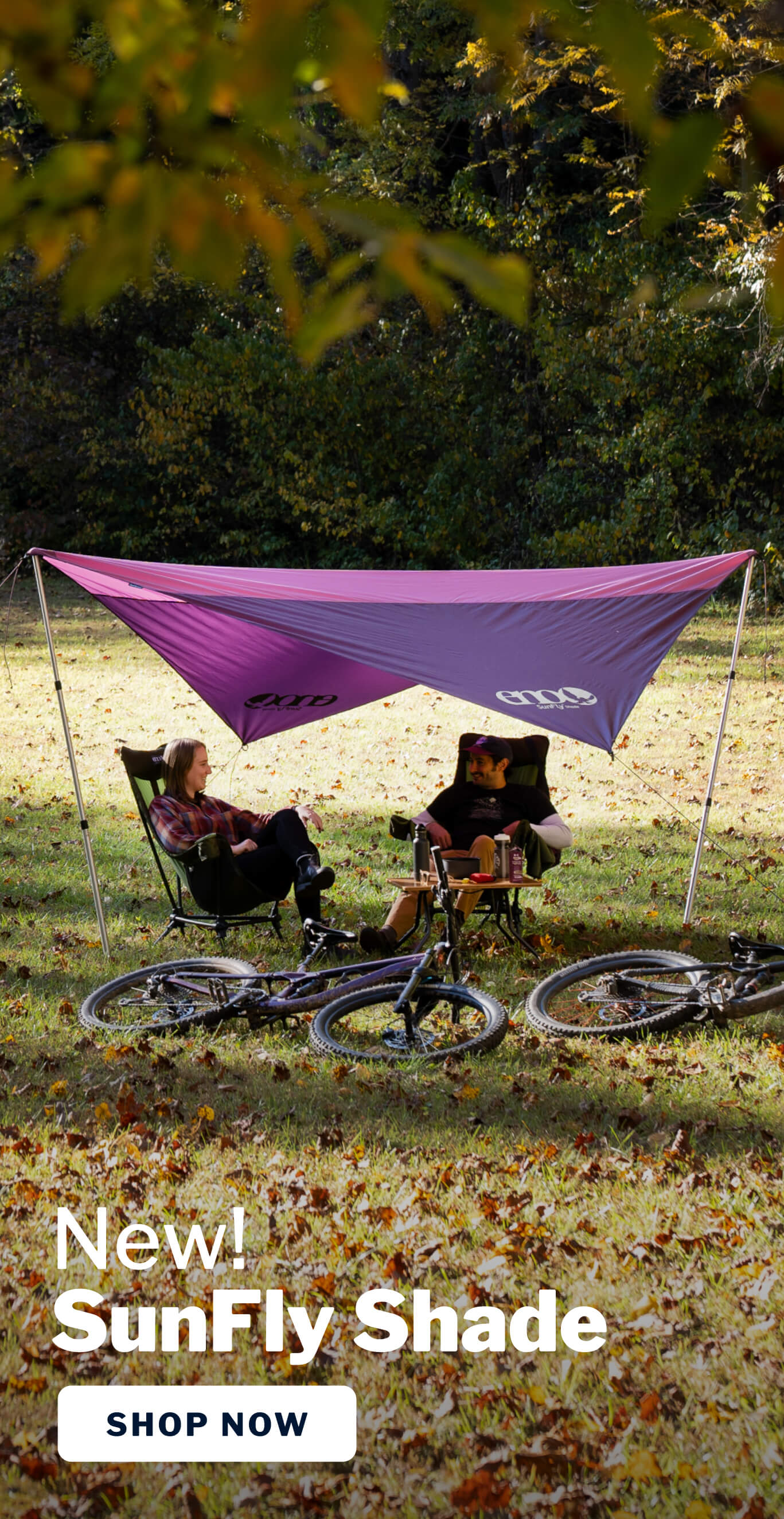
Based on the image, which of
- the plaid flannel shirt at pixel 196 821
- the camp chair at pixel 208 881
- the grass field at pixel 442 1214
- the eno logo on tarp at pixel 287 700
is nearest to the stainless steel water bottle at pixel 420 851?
the grass field at pixel 442 1214

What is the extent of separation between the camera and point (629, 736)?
10305mm

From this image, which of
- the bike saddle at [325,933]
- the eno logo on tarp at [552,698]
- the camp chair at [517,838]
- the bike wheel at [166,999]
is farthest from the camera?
the camp chair at [517,838]

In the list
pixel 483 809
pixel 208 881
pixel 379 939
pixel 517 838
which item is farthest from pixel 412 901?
pixel 208 881

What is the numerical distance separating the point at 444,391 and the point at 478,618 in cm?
1271

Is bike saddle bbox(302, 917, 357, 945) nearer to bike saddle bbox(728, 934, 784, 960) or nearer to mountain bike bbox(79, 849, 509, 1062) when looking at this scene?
mountain bike bbox(79, 849, 509, 1062)

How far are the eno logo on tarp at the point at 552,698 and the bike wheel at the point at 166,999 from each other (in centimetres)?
129

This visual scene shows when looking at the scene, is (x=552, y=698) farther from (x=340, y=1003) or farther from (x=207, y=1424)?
(x=207, y=1424)

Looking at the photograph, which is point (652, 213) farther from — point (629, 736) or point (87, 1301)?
point (629, 736)

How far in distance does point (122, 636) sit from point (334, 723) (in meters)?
4.89

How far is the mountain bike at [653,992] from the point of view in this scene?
4.03m

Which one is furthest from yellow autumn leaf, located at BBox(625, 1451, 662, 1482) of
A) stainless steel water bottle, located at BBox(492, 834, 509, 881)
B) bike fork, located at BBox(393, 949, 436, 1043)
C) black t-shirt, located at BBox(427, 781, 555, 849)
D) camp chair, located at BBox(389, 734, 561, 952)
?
black t-shirt, located at BBox(427, 781, 555, 849)

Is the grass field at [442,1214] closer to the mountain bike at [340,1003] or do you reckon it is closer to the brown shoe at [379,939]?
the mountain bike at [340,1003]

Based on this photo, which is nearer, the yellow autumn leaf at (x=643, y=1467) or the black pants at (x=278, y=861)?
the yellow autumn leaf at (x=643, y=1467)

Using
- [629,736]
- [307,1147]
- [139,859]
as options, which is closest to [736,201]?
[629,736]
